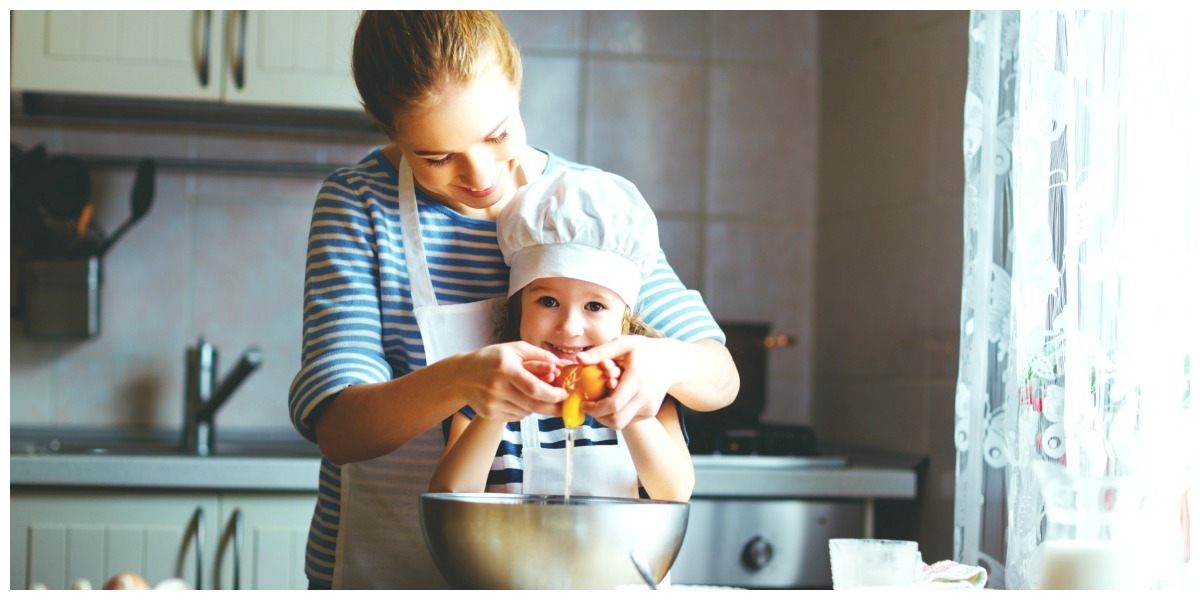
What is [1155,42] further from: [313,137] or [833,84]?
[313,137]

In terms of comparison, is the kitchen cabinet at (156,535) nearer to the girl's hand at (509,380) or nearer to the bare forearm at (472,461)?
the bare forearm at (472,461)

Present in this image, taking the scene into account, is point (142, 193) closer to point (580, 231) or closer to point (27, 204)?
point (27, 204)

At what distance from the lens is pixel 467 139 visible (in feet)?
3.58

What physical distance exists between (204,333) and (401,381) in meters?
1.67

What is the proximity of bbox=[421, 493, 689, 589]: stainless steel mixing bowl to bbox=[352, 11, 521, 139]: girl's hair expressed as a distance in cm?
41

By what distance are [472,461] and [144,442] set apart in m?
1.54

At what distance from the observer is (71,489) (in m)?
2.01

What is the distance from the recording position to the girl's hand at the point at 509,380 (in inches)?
37.1

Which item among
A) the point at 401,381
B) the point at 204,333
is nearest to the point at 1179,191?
the point at 401,381

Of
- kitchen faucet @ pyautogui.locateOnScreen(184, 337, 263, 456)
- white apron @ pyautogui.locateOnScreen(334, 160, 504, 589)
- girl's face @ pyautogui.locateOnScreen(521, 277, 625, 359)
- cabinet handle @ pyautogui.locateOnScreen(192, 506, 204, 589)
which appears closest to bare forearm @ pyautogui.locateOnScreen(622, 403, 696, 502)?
girl's face @ pyautogui.locateOnScreen(521, 277, 625, 359)

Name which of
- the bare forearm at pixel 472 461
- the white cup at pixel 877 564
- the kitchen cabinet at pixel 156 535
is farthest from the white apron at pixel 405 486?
the kitchen cabinet at pixel 156 535

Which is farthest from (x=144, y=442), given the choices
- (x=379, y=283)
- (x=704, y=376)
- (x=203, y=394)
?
(x=704, y=376)

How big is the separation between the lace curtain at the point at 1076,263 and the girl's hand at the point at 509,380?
687 mm

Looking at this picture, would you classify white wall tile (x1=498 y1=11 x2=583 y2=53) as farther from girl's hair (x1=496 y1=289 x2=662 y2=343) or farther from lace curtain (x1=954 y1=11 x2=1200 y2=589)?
girl's hair (x1=496 y1=289 x2=662 y2=343)
